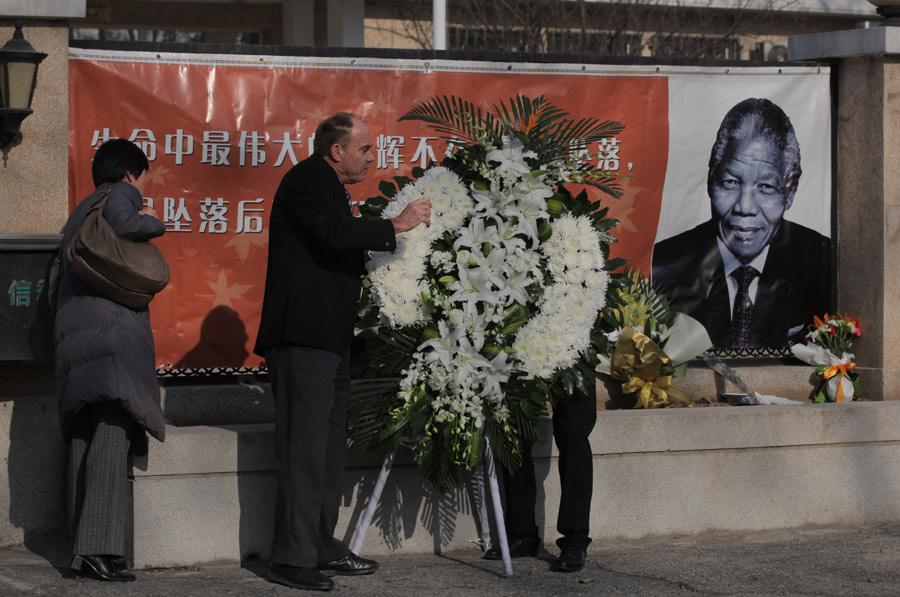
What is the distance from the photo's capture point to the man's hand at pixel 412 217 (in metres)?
4.95

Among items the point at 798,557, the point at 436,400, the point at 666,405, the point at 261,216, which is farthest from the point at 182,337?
the point at 798,557

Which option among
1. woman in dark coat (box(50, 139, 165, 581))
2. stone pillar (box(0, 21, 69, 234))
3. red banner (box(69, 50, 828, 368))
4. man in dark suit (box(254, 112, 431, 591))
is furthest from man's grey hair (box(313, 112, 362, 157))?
stone pillar (box(0, 21, 69, 234))

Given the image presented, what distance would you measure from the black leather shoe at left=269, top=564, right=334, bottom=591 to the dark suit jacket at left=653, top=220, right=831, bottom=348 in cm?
304

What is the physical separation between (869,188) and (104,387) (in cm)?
475

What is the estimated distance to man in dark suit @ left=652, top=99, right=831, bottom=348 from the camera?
23.7 feet

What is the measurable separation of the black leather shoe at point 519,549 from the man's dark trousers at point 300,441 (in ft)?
3.14

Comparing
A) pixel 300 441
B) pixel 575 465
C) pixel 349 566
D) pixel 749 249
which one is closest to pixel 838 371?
pixel 749 249

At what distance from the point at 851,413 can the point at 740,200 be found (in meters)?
1.50

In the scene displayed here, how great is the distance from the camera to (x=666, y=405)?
6.67 metres

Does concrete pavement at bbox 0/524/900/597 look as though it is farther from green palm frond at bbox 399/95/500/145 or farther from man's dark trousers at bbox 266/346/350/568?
green palm frond at bbox 399/95/500/145

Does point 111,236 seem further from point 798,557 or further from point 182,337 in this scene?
point 798,557

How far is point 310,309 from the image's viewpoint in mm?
5027

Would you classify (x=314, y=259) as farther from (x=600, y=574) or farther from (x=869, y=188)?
(x=869, y=188)

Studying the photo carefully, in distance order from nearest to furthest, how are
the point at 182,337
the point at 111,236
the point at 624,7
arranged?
the point at 111,236, the point at 182,337, the point at 624,7
